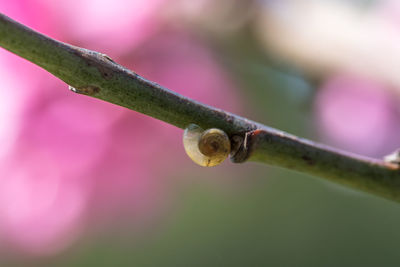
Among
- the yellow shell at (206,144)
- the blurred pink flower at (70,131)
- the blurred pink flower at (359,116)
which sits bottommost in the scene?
the yellow shell at (206,144)

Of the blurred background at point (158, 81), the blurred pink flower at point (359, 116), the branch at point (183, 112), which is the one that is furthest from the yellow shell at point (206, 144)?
the blurred pink flower at point (359, 116)

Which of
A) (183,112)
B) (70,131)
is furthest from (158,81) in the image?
(183,112)

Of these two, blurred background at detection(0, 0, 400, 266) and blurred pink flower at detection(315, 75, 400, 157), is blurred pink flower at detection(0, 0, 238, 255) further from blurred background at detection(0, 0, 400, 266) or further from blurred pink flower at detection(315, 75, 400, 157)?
blurred pink flower at detection(315, 75, 400, 157)

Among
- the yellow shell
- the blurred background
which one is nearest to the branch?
the yellow shell

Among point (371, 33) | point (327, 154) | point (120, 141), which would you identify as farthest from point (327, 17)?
point (327, 154)

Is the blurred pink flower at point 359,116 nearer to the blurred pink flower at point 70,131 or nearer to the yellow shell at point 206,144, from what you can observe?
the blurred pink flower at point 70,131

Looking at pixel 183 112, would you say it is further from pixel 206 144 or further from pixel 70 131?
pixel 70 131

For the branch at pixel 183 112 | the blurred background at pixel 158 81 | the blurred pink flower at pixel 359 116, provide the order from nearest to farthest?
the branch at pixel 183 112 < the blurred background at pixel 158 81 < the blurred pink flower at pixel 359 116

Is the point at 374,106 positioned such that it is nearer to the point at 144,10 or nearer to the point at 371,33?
the point at 371,33
